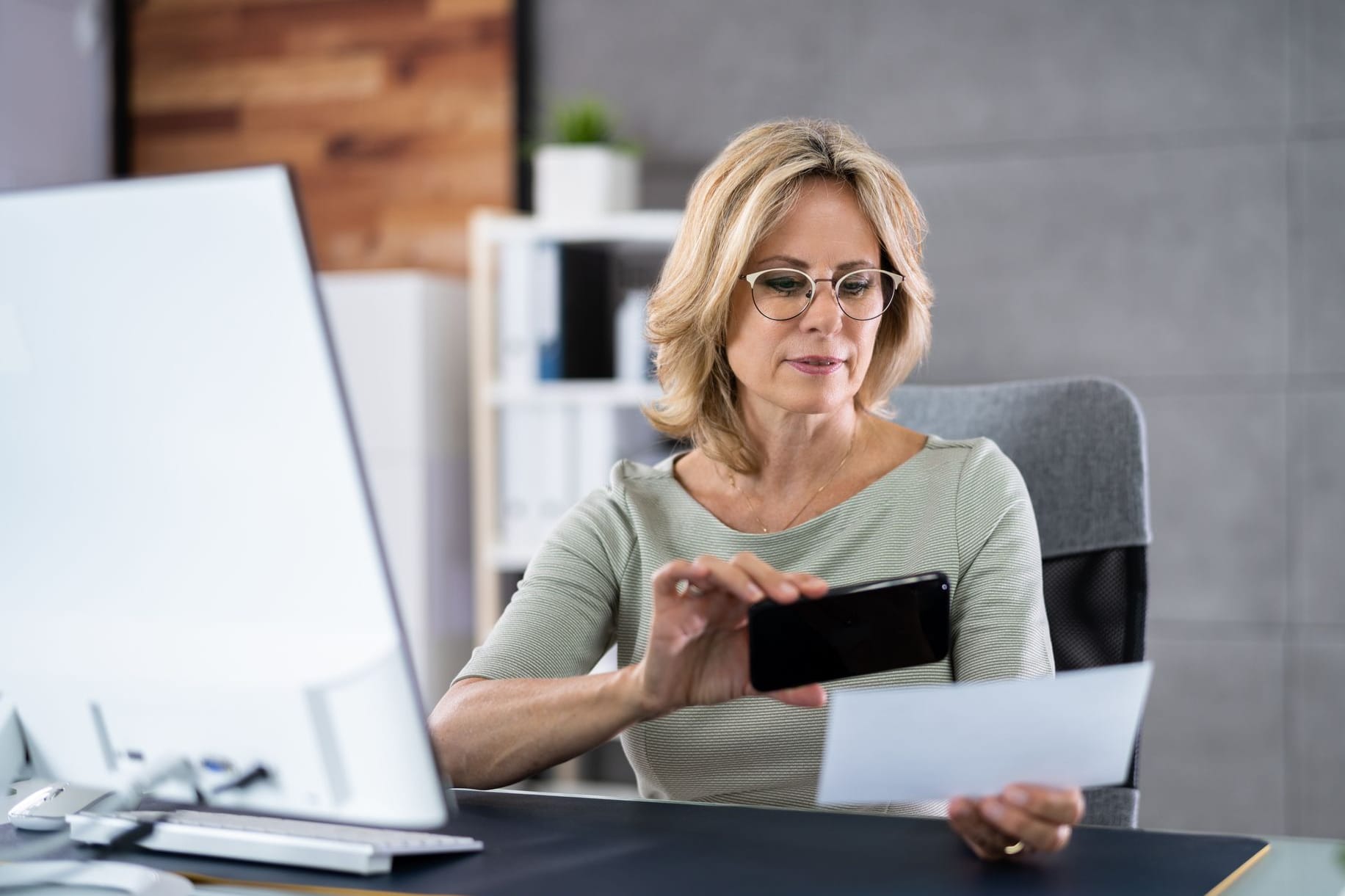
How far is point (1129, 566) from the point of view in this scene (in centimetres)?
149

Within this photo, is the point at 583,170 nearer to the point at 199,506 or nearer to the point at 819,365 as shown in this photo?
the point at 819,365

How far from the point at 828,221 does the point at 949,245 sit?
6.03 feet

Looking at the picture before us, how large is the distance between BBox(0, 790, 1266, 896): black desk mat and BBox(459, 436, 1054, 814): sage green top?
30cm

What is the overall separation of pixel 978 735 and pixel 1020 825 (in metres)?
0.11

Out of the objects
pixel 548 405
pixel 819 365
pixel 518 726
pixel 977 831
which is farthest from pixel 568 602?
pixel 548 405

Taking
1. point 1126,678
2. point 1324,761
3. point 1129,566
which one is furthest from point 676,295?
point 1324,761

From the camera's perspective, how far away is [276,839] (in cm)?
92

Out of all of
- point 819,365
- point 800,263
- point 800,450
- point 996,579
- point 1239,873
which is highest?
point 800,263

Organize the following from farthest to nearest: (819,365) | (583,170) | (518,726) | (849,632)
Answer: (583,170) < (819,365) < (518,726) < (849,632)

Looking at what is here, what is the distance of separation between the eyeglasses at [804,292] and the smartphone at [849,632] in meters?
0.52

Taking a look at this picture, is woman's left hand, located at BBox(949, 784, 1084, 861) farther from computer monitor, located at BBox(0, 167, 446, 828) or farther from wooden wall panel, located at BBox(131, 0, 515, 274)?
wooden wall panel, located at BBox(131, 0, 515, 274)

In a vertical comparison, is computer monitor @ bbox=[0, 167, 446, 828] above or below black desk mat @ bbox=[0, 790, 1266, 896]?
above

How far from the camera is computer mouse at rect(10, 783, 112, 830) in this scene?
104 cm

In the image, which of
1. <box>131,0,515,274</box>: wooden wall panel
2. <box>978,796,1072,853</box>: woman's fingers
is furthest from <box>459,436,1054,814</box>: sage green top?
<box>131,0,515,274</box>: wooden wall panel
